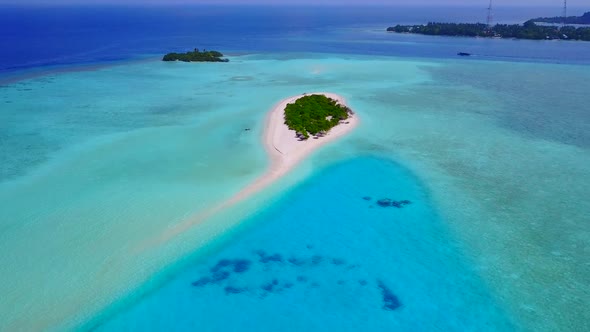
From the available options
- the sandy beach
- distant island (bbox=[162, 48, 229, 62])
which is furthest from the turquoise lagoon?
distant island (bbox=[162, 48, 229, 62])

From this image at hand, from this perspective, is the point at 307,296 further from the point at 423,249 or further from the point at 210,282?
the point at 423,249

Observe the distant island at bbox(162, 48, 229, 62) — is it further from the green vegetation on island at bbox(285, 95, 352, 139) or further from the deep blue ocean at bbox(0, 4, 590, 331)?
the green vegetation on island at bbox(285, 95, 352, 139)

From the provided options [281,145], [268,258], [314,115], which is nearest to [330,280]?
[268,258]

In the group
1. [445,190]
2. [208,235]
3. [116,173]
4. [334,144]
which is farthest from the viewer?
[334,144]

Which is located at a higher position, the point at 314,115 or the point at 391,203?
the point at 314,115

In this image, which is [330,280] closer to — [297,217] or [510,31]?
[297,217]

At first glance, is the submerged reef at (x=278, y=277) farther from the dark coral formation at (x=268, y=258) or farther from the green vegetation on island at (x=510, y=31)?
the green vegetation on island at (x=510, y=31)

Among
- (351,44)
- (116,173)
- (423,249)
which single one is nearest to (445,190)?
(423,249)
